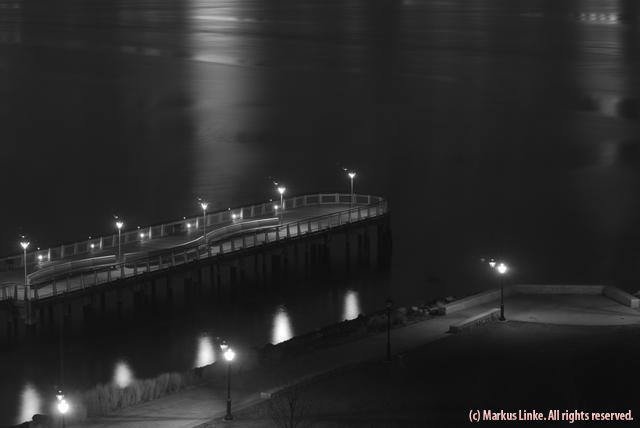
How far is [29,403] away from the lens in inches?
1559

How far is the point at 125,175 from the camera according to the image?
82688 mm

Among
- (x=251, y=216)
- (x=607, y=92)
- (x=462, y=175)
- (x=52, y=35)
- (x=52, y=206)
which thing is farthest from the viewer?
(x=52, y=35)

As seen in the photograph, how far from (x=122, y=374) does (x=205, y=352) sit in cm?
348

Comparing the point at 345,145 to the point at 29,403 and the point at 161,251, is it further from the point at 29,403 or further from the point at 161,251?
the point at 29,403

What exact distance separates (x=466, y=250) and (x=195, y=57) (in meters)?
86.3

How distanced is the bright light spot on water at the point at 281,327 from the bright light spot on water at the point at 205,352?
89.7 inches

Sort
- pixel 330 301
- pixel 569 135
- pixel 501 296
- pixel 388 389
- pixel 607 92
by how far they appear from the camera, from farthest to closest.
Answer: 1. pixel 607 92
2. pixel 569 135
3. pixel 330 301
4. pixel 501 296
5. pixel 388 389

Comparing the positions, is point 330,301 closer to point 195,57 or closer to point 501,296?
point 501,296

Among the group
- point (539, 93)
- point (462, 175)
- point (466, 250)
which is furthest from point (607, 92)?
point (466, 250)

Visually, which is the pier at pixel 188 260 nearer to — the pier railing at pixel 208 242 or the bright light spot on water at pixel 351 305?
the pier railing at pixel 208 242

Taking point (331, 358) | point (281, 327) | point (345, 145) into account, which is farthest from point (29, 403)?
point (345, 145)

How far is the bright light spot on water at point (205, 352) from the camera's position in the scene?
44006 mm

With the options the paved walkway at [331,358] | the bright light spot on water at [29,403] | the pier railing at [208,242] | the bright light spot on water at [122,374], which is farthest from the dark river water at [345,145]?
the paved walkway at [331,358]

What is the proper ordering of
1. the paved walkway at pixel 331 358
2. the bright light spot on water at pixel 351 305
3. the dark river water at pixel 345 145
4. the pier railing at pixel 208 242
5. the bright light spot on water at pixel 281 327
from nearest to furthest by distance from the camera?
the paved walkway at pixel 331 358
the pier railing at pixel 208 242
the bright light spot on water at pixel 281 327
the bright light spot on water at pixel 351 305
the dark river water at pixel 345 145
